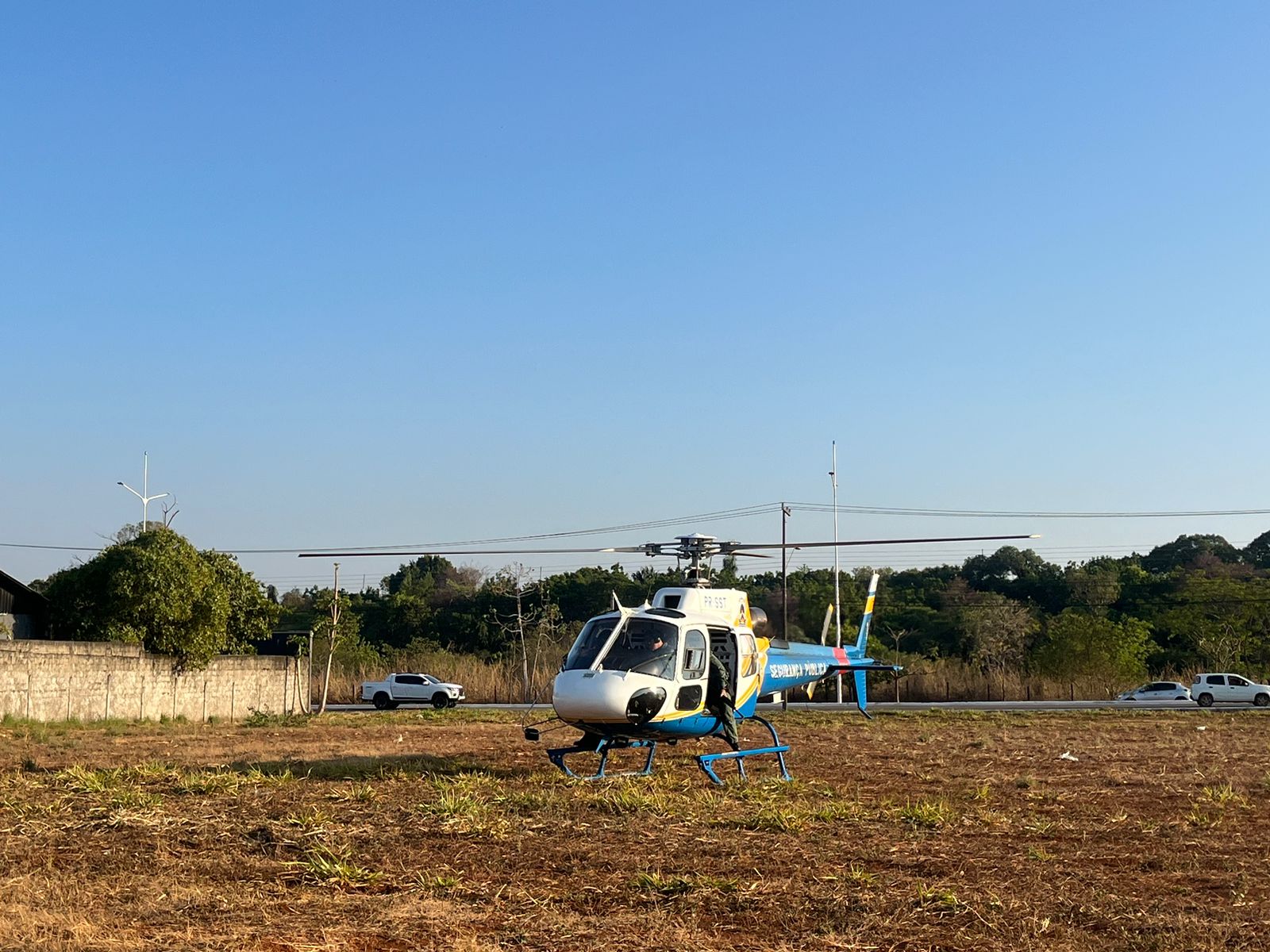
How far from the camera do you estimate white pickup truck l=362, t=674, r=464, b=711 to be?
4553 cm

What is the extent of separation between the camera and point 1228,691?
42.5 metres

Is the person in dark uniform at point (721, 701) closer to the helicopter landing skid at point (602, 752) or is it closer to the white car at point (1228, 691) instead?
the helicopter landing skid at point (602, 752)

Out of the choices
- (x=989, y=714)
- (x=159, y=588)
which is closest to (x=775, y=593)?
(x=989, y=714)

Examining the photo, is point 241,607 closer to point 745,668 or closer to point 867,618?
point 867,618

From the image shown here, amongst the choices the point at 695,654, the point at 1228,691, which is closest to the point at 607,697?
the point at 695,654

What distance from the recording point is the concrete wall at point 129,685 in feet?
87.8

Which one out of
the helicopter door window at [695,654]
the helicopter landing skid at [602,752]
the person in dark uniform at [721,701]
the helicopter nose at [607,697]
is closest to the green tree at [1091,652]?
the person in dark uniform at [721,701]

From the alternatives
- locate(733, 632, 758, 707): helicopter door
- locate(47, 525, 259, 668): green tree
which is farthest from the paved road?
locate(733, 632, 758, 707): helicopter door

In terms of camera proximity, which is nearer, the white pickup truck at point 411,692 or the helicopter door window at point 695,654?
the helicopter door window at point 695,654

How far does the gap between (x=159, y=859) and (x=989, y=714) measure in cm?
2725

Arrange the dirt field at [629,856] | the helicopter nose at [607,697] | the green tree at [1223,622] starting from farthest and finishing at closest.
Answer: the green tree at [1223,622] < the helicopter nose at [607,697] < the dirt field at [629,856]

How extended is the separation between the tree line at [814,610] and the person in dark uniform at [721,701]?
21.5 meters

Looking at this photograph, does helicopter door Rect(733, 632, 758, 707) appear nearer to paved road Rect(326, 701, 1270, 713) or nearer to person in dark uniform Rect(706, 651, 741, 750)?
person in dark uniform Rect(706, 651, 741, 750)

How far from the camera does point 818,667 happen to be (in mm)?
20641
